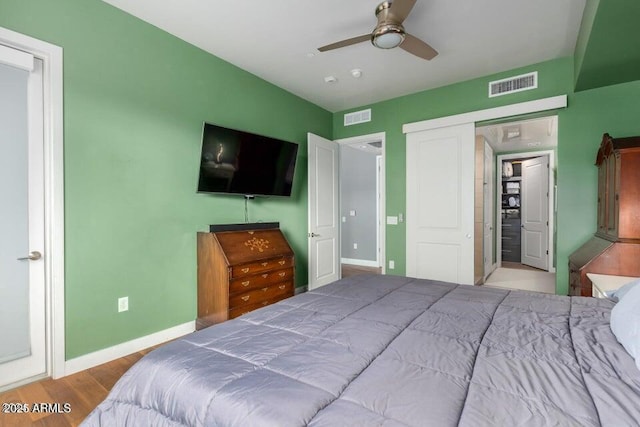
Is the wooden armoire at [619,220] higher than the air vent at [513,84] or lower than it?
lower

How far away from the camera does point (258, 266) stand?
2.91 meters

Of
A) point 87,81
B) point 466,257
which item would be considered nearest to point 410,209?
point 466,257

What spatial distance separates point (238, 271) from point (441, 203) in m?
2.60

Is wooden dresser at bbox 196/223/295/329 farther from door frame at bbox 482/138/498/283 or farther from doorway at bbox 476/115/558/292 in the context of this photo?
doorway at bbox 476/115/558/292

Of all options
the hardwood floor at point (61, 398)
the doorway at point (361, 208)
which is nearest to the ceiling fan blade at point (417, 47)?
the hardwood floor at point (61, 398)

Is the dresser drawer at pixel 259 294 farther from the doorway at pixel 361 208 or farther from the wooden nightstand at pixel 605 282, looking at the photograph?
the doorway at pixel 361 208

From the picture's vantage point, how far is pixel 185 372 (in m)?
1.03

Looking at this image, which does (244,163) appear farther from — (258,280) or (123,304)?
(123,304)

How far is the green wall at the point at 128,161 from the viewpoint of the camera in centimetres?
214

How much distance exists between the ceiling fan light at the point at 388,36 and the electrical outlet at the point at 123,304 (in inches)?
109

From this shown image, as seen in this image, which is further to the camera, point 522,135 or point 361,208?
point 361,208

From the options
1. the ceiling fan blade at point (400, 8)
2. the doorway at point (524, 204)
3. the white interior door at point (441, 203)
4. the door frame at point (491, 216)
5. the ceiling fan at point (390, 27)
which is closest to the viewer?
the ceiling fan blade at point (400, 8)

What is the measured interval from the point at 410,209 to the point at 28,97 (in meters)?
3.82

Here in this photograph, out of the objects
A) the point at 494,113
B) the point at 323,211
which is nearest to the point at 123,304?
the point at 323,211
